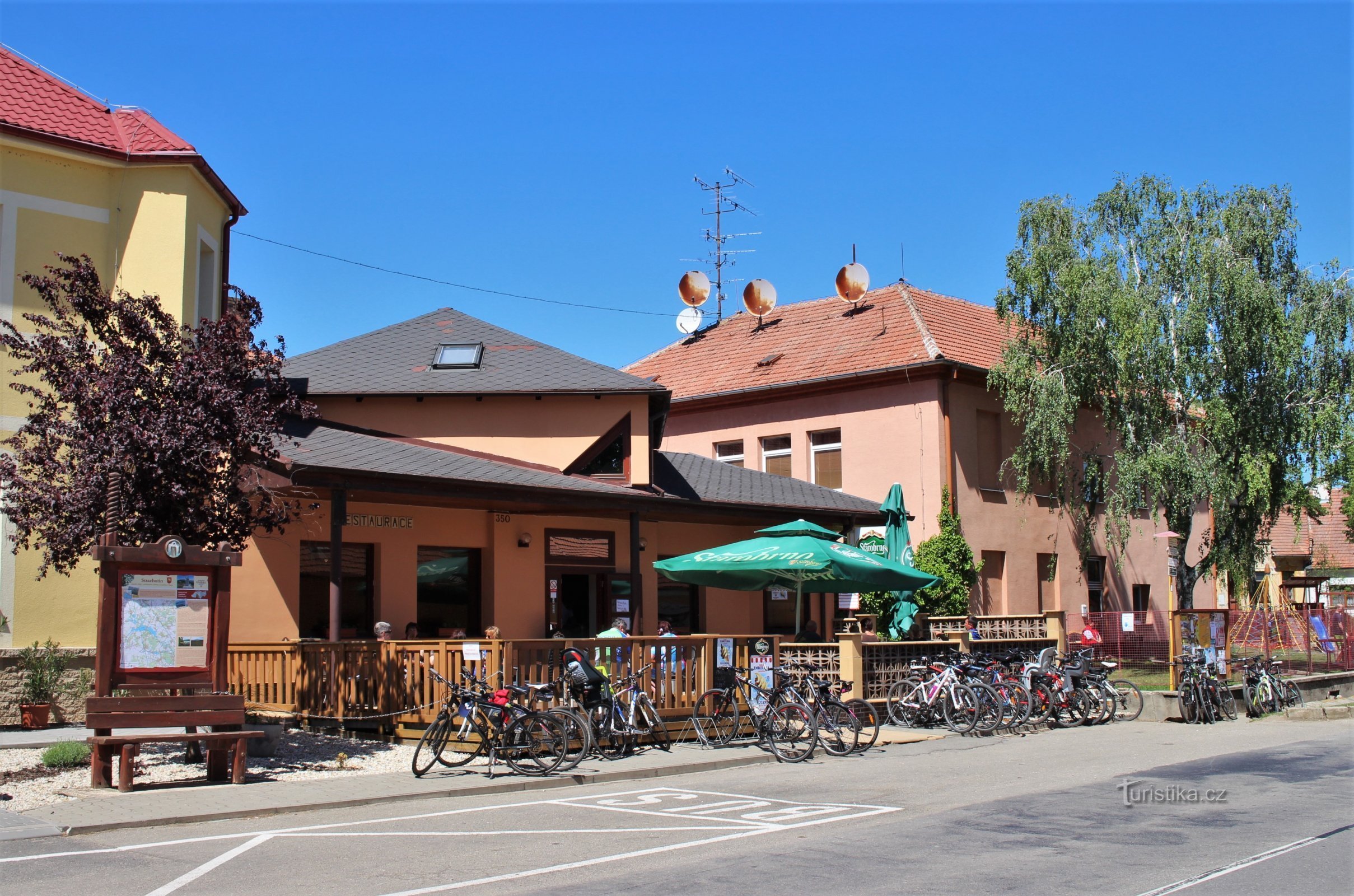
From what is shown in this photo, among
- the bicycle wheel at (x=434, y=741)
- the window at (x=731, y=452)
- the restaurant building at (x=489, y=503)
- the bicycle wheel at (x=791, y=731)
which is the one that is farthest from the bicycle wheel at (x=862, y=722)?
the window at (x=731, y=452)

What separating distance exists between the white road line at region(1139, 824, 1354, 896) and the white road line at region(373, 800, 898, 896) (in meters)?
2.91

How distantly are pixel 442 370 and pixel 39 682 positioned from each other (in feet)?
28.8

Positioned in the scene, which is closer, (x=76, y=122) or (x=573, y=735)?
(x=573, y=735)

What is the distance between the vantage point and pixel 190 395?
12.0 meters

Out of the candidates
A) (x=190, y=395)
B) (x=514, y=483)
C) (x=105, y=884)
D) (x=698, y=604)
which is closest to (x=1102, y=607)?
(x=698, y=604)

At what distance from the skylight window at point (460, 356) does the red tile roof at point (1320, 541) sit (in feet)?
137

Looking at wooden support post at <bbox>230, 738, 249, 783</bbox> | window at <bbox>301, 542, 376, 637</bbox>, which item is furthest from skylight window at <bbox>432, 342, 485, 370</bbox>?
wooden support post at <bbox>230, 738, 249, 783</bbox>

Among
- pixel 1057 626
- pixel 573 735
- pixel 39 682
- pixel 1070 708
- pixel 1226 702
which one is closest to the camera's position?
pixel 573 735

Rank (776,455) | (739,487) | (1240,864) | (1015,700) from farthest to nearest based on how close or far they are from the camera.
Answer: (776,455), (739,487), (1015,700), (1240,864)

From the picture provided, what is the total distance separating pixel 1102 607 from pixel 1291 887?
2605 cm

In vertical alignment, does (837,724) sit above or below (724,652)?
below

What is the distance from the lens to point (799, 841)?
8.59 meters

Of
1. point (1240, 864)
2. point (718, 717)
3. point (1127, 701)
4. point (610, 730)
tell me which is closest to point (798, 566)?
point (718, 717)

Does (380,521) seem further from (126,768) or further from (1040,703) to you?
(1040,703)
